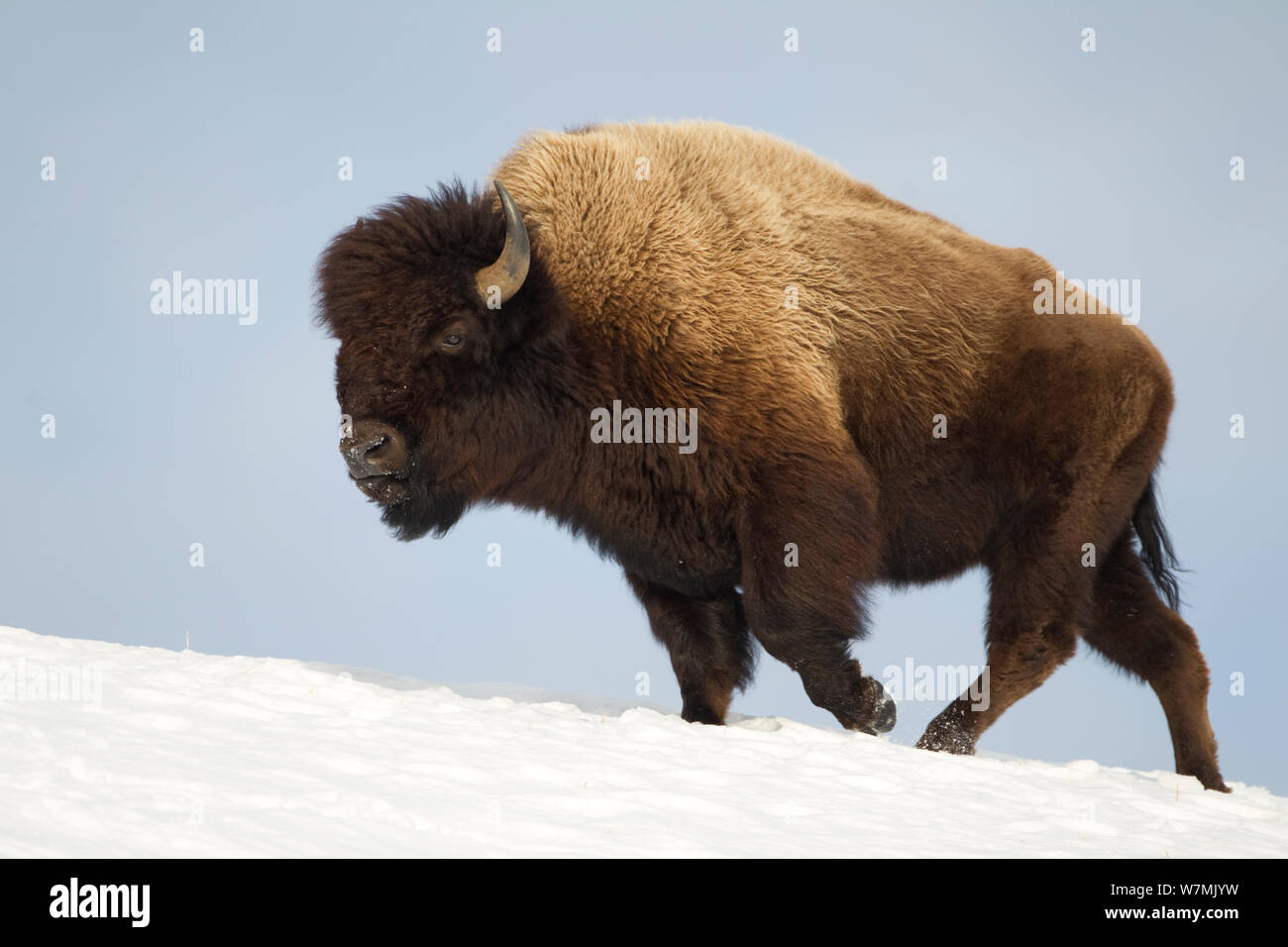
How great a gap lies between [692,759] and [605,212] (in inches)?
131

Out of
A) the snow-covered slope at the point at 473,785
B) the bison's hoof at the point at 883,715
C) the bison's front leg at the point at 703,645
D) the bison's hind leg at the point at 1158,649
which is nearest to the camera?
the snow-covered slope at the point at 473,785

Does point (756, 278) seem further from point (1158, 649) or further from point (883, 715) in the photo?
point (1158, 649)

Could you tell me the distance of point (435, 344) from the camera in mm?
6719

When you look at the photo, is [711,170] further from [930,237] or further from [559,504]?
[559,504]

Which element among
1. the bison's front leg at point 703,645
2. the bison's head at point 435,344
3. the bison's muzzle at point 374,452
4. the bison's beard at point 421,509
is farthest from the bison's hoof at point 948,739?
the bison's muzzle at point 374,452

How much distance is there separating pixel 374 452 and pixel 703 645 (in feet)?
7.44

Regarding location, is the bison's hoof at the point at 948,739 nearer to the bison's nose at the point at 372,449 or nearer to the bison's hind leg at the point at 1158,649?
the bison's hind leg at the point at 1158,649

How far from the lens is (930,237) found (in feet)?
26.6

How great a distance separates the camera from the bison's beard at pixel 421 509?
6.90 meters

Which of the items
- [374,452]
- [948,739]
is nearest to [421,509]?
[374,452]

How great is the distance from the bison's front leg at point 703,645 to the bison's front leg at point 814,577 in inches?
28.3

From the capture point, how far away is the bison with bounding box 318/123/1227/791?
6746 millimetres

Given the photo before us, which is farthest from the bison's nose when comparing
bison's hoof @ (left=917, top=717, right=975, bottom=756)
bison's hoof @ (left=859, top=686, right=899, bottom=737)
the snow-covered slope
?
bison's hoof @ (left=917, top=717, right=975, bottom=756)

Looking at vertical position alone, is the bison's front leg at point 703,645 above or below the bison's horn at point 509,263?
below
